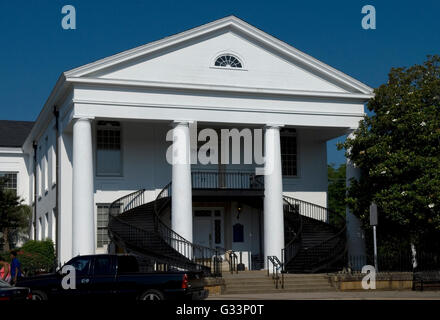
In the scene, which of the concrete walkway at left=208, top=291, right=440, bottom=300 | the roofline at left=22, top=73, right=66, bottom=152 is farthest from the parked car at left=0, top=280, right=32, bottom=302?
the roofline at left=22, top=73, right=66, bottom=152

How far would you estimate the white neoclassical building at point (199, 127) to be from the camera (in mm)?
28094

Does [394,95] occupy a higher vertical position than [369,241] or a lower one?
higher

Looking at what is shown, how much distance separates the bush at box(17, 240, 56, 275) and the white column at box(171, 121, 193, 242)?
6545 millimetres

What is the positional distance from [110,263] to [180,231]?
9.73 meters

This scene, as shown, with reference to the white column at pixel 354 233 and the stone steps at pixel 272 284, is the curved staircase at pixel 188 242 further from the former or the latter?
the stone steps at pixel 272 284

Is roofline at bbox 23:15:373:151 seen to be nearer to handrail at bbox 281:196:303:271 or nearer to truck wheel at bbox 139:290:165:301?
handrail at bbox 281:196:303:271

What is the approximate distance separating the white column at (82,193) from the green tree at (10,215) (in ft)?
36.4

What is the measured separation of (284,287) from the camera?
25.4 m

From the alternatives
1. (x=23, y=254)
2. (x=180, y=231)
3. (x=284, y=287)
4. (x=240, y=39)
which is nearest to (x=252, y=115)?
(x=240, y=39)

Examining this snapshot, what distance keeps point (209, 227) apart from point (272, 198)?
15.7 ft

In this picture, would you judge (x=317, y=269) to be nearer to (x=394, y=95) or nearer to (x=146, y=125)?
(x=394, y=95)

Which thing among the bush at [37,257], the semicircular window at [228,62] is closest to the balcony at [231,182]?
the semicircular window at [228,62]

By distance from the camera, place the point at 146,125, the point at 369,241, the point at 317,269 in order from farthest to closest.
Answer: the point at 369,241 → the point at 146,125 → the point at 317,269

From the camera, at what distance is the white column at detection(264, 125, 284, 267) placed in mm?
29469
